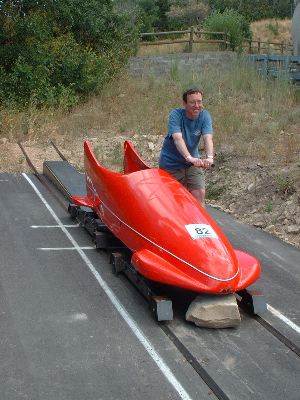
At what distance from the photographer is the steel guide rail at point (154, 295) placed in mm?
4695

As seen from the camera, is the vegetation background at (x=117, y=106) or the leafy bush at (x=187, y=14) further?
the leafy bush at (x=187, y=14)

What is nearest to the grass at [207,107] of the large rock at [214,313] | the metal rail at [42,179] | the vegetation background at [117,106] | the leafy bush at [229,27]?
the vegetation background at [117,106]

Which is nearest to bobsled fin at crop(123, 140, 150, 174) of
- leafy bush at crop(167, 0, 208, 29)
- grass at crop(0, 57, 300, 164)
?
grass at crop(0, 57, 300, 164)

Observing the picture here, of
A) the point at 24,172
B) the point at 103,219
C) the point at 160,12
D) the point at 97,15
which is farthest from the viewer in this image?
the point at 160,12

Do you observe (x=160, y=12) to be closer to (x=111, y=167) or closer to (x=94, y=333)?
(x=111, y=167)

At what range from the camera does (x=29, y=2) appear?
19.3 m

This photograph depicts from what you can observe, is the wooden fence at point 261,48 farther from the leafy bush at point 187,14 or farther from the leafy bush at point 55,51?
the leafy bush at point 55,51

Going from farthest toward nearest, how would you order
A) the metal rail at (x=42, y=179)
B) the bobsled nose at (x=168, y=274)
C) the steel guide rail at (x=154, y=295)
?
the metal rail at (x=42, y=179), the bobsled nose at (x=168, y=274), the steel guide rail at (x=154, y=295)

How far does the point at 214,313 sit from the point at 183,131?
2.20 m

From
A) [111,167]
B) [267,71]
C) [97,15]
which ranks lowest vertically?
[111,167]

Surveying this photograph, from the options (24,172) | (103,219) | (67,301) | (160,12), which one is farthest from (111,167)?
(160,12)

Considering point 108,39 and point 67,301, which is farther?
point 108,39

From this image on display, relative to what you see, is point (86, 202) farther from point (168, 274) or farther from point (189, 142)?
point (168, 274)

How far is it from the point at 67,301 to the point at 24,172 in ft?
22.9
